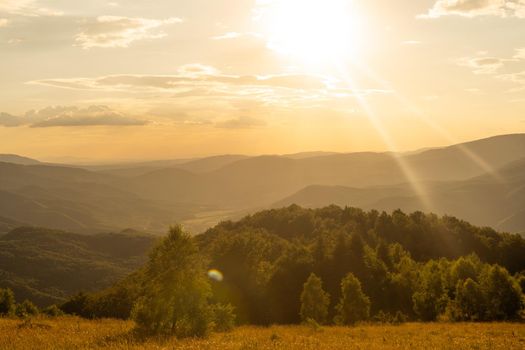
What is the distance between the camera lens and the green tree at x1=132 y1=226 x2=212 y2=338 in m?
21.7

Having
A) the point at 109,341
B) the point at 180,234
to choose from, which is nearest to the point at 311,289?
the point at 180,234

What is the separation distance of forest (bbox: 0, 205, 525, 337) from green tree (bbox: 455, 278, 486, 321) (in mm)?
98

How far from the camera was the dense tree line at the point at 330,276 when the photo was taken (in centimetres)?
2339

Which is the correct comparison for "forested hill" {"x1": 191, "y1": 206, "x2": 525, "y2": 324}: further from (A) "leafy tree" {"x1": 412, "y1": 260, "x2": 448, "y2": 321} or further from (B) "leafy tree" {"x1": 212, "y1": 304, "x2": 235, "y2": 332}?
(B) "leafy tree" {"x1": 212, "y1": 304, "x2": 235, "y2": 332}

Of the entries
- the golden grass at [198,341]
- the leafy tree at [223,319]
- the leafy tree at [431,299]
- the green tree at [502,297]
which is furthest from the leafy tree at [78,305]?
the green tree at [502,297]

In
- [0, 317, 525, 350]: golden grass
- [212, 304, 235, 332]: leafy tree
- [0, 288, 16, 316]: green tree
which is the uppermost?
[0, 317, 525, 350]: golden grass

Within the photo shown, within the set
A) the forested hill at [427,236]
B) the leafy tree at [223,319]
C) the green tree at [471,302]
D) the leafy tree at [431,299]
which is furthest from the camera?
the forested hill at [427,236]

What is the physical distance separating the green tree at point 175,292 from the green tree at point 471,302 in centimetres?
3193

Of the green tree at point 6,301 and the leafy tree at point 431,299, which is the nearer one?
the leafy tree at point 431,299

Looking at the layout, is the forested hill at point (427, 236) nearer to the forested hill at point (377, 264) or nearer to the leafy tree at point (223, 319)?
the forested hill at point (377, 264)

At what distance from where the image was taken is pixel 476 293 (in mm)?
43656

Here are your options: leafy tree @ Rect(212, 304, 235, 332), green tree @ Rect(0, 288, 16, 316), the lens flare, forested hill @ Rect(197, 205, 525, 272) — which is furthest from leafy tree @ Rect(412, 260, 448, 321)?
green tree @ Rect(0, 288, 16, 316)

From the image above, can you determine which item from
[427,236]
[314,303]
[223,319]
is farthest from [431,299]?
[427,236]

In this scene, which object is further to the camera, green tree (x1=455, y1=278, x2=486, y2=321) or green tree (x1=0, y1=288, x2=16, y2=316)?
green tree (x1=0, y1=288, x2=16, y2=316)
